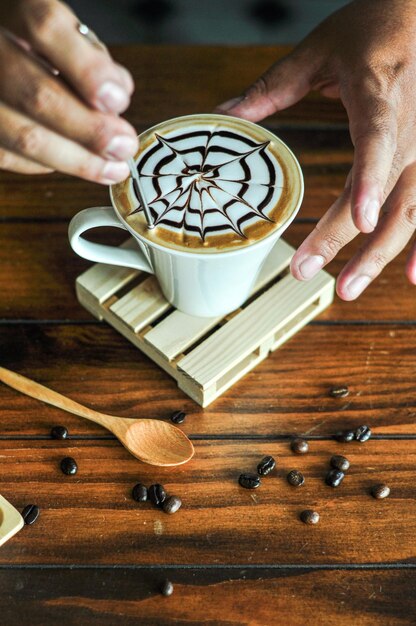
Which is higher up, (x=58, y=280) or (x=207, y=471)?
(x=58, y=280)

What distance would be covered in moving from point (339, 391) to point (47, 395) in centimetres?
52

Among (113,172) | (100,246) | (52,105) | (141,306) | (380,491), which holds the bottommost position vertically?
(380,491)

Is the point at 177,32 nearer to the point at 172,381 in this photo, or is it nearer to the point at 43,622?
the point at 172,381

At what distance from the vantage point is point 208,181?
1204 mm

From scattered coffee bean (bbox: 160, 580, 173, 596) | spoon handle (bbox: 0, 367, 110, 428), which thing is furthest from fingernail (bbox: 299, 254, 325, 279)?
scattered coffee bean (bbox: 160, 580, 173, 596)

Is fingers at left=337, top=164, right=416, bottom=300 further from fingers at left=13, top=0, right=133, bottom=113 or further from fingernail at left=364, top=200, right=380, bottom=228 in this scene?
fingers at left=13, top=0, right=133, bottom=113

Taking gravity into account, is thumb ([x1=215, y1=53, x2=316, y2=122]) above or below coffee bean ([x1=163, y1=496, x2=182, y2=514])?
above

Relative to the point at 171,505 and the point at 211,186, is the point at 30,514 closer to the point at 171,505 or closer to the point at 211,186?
the point at 171,505

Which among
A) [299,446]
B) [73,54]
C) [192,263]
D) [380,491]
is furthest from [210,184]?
[380,491]

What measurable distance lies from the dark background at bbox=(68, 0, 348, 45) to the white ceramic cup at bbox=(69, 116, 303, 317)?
166 cm

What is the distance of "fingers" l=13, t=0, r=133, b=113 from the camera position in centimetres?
90

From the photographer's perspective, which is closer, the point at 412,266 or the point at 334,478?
the point at 334,478

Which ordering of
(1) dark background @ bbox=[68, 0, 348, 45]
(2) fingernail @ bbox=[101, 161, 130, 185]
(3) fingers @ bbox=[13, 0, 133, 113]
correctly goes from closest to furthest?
(3) fingers @ bbox=[13, 0, 133, 113] < (2) fingernail @ bbox=[101, 161, 130, 185] < (1) dark background @ bbox=[68, 0, 348, 45]

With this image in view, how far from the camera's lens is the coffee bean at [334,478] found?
1222mm
